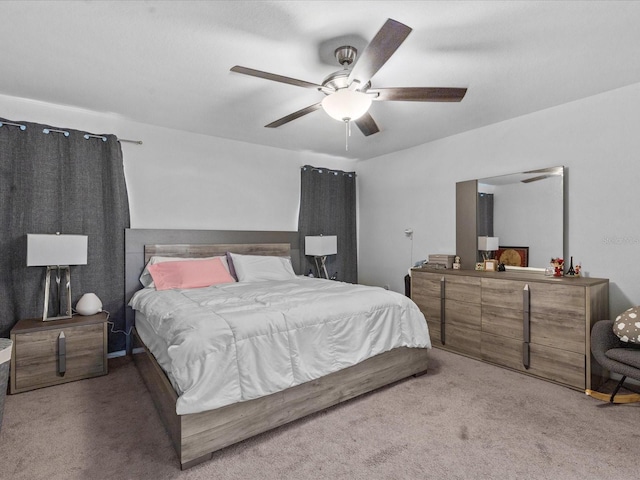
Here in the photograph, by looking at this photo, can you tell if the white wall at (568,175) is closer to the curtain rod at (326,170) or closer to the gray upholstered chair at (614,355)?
the gray upholstered chair at (614,355)

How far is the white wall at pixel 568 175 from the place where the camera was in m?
2.86

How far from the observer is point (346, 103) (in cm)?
220

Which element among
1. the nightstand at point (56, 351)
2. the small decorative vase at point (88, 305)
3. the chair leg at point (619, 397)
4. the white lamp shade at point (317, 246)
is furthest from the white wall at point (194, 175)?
the chair leg at point (619, 397)

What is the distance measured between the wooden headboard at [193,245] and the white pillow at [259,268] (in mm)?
224

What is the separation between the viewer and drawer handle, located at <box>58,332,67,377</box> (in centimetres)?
280

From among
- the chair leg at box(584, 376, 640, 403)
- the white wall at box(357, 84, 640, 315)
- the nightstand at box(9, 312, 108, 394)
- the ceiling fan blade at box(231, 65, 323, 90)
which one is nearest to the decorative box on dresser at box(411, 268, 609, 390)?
the chair leg at box(584, 376, 640, 403)

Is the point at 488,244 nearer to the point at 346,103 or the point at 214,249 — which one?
the point at 346,103

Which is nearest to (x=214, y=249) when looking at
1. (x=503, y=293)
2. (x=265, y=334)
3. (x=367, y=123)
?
(x=265, y=334)

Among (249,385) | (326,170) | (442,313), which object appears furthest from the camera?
(326,170)

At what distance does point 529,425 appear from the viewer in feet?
7.22

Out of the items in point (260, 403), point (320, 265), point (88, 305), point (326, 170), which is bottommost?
point (260, 403)

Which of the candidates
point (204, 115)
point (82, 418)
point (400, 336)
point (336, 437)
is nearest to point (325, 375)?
point (336, 437)

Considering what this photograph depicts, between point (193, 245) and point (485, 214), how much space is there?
3.39 meters

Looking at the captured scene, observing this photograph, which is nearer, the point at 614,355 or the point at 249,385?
the point at 249,385
